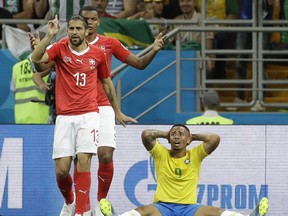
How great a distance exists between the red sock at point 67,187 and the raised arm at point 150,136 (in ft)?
4.26

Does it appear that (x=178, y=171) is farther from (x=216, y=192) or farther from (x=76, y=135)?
(x=76, y=135)

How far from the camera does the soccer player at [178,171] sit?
1550 cm

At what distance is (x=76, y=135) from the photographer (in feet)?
47.9

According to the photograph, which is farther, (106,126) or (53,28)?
(106,126)

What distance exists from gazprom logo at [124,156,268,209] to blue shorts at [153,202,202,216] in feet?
4.66

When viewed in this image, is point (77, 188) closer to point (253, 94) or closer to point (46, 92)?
point (46, 92)

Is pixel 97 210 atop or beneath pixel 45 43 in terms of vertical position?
beneath

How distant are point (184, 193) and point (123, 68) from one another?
3815 mm

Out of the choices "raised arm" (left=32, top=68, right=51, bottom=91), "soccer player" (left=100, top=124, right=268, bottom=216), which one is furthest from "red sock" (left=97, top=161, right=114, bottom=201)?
"raised arm" (left=32, top=68, right=51, bottom=91)

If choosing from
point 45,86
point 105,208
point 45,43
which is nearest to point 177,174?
point 105,208

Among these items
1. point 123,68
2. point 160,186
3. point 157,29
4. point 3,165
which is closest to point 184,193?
point 160,186

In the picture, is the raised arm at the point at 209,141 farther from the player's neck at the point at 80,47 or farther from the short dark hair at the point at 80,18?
the short dark hair at the point at 80,18

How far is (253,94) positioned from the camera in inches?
781

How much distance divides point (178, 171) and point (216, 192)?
4.40ft
